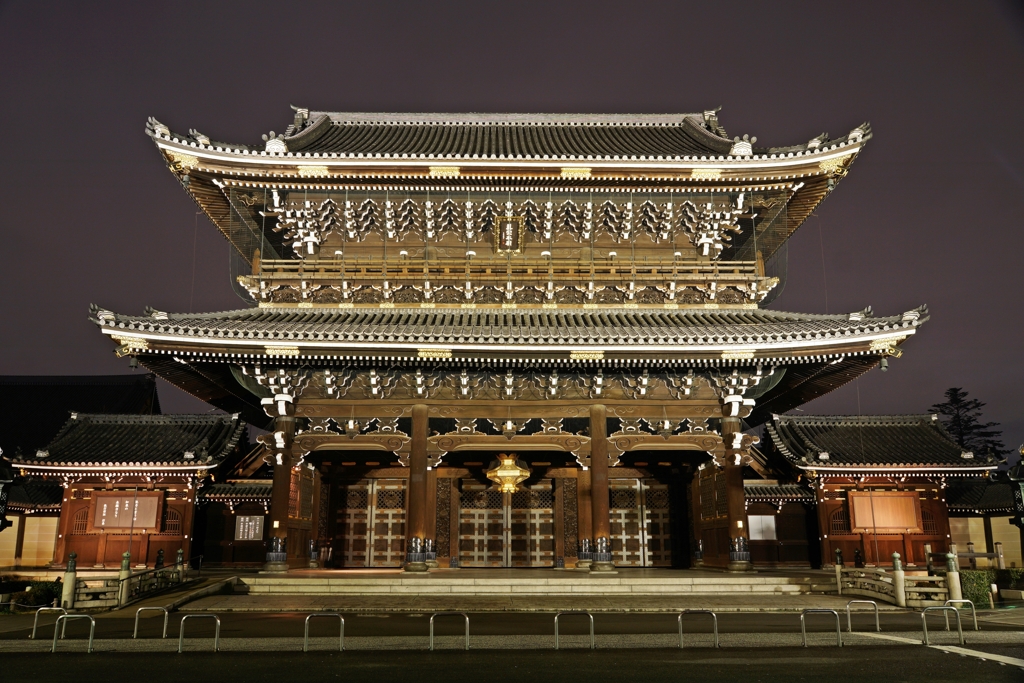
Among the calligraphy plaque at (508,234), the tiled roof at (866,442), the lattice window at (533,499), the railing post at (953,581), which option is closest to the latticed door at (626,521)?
the lattice window at (533,499)

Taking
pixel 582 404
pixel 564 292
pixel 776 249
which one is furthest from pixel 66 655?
pixel 776 249

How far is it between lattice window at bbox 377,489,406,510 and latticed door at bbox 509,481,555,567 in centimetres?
403

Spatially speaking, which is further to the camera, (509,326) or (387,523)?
(387,523)

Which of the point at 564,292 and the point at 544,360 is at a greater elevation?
the point at 564,292

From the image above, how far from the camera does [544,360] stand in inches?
856

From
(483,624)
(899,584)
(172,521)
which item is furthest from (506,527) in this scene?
(899,584)

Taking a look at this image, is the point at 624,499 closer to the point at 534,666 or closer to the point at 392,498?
the point at 392,498

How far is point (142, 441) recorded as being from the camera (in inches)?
1113

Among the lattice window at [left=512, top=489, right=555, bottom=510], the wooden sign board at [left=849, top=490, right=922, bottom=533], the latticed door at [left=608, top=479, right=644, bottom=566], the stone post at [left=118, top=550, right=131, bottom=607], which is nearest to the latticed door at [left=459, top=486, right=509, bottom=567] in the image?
the lattice window at [left=512, top=489, right=555, bottom=510]

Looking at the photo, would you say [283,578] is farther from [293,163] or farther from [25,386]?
[25,386]

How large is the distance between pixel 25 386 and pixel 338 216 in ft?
109

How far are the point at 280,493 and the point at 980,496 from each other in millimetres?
27973

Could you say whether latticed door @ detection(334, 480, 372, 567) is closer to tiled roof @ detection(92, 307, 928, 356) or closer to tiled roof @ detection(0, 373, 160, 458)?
tiled roof @ detection(92, 307, 928, 356)

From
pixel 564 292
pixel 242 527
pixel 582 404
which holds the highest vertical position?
pixel 564 292
